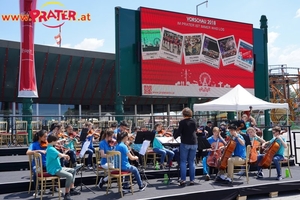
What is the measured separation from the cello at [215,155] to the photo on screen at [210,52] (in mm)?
9693

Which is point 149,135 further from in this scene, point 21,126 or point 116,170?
point 21,126

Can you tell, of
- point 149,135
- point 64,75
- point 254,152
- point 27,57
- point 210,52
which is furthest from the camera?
point 64,75

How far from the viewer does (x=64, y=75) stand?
2191 centimetres

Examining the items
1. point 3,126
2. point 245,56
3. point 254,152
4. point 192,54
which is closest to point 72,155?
point 254,152

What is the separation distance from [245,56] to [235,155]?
39.4ft

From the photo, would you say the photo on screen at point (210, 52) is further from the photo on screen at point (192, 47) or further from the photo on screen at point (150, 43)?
the photo on screen at point (150, 43)

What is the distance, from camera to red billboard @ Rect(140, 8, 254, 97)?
17312 millimetres

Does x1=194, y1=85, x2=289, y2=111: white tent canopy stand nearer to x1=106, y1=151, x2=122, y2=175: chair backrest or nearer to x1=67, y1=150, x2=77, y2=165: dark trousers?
x1=67, y1=150, x2=77, y2=165: dark trousers

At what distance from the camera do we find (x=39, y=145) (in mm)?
8297

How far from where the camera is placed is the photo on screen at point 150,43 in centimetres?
1703

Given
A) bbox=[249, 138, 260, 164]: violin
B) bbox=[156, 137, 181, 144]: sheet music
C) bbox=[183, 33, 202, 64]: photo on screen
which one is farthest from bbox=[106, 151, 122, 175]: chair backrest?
bbox=[183, 33, 202, 64]: photo on screen

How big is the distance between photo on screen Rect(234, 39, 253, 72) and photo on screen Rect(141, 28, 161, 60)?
17.5 feet

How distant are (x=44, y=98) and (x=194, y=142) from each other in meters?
15.3

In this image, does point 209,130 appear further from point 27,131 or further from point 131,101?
point 131,101
